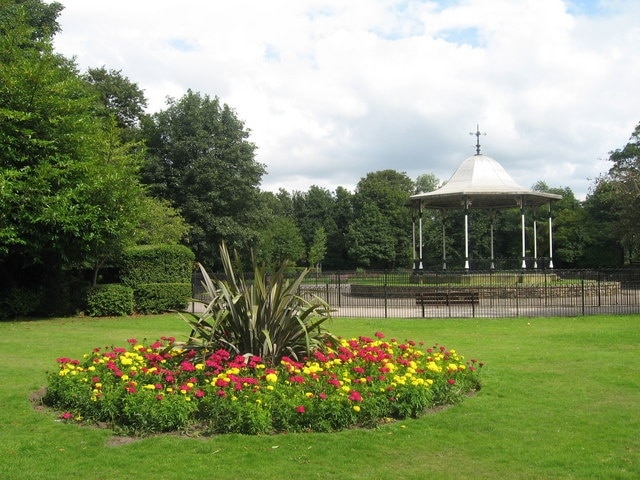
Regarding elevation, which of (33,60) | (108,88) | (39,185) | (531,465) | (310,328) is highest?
(108,88)

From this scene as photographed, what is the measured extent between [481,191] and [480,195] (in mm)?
429

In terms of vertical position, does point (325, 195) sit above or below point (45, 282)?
above

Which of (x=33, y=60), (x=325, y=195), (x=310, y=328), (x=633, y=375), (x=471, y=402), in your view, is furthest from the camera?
(x=325, y=195)

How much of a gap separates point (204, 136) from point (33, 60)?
809 inches

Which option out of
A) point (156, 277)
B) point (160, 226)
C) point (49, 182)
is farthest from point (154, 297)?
point (160, 226)

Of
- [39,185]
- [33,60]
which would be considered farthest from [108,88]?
[39,185]

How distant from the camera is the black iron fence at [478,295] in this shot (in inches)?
857

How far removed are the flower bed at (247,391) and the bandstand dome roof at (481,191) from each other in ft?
78.6

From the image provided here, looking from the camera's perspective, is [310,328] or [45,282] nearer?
[310,328]

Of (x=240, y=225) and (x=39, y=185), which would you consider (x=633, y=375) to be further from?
(x=240, y=225)

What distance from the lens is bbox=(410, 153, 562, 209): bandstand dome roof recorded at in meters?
31.4

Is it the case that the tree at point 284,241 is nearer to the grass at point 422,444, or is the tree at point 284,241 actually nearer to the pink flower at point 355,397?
the grass at point 422,444

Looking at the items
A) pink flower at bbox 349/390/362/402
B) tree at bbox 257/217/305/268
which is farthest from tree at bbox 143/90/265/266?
pink flower at bbox 349/390/362/402

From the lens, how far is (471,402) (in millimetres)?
7906
